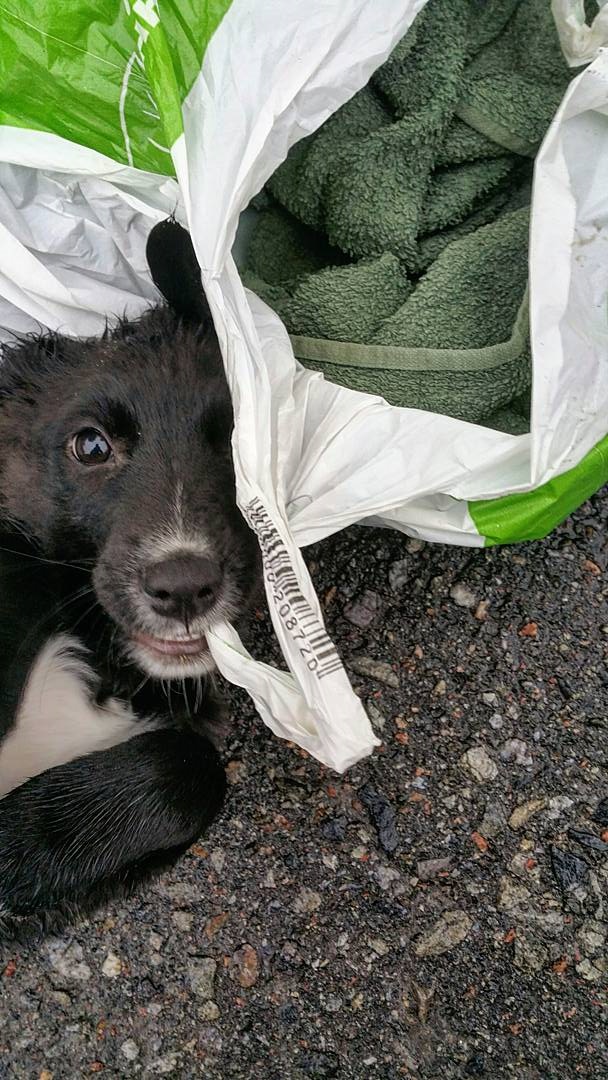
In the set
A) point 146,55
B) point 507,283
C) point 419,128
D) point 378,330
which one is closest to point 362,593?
point 378,330

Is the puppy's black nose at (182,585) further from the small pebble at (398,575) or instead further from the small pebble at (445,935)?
the small pebble at (445,935)

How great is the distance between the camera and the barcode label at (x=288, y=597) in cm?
183

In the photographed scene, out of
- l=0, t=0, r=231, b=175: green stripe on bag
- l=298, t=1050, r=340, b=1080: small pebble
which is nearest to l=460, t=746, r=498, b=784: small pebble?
l=298, t=1050, r=340, b=1080: small pebble

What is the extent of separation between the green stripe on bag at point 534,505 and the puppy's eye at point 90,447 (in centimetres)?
88

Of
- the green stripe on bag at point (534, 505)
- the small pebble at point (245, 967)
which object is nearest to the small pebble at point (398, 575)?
the green stripe on bag at point (534, 505)

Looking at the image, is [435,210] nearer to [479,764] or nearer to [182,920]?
[479,764]

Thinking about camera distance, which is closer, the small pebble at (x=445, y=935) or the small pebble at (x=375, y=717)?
the small pebble at (x=445, y=935)

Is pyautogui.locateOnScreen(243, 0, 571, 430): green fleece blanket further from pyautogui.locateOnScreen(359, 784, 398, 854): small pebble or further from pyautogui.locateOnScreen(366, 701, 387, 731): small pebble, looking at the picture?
pyautogui.locateOnScreen(359, 784, 398, 854): small pebble

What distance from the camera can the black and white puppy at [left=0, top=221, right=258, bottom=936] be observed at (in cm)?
199

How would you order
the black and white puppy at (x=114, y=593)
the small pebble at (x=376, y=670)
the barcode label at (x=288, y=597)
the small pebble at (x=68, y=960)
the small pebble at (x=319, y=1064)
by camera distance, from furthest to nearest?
the small pebble at (x=376, y=670) → the small pebble at (x=68, y=960) → the small pebble at (x=319, y=1064) → the black and white puppy at (x=114, y=593) → the barcode label at (x=288, y=597)

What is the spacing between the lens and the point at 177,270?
2.20 metres

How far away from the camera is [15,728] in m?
2.19

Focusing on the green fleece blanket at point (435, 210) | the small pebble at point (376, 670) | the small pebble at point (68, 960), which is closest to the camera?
the small pebble at point (68, 960)

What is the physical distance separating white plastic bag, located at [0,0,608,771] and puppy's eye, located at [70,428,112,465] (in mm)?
385
